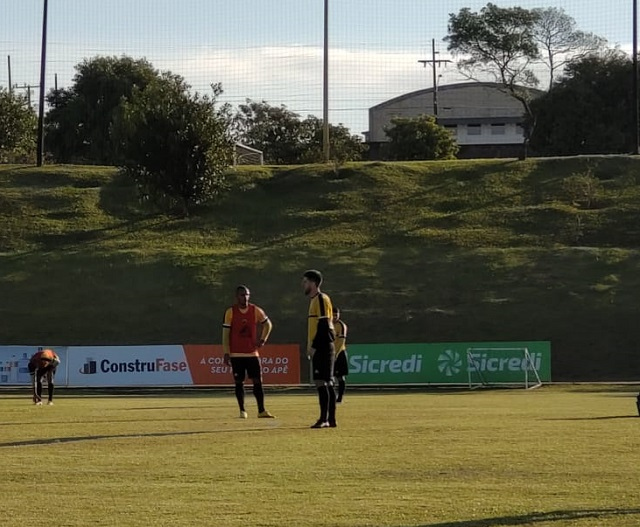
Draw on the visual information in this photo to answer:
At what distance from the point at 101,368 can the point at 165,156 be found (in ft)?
71.0

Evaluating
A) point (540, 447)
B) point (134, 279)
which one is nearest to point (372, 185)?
point (134, 279)

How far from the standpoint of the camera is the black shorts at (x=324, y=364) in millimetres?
14711

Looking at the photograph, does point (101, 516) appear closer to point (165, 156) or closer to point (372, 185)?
point (165, 156)

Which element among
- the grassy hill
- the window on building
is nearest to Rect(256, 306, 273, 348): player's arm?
→ the grassy hill

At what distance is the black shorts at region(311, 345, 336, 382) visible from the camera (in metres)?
14.7

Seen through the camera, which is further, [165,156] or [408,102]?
[408,102]

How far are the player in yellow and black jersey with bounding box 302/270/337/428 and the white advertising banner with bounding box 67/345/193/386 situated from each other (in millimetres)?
20385

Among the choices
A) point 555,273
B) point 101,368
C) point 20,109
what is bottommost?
point 101,368

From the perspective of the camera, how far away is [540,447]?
39.5 ft

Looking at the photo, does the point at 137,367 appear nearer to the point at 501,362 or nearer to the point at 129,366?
the point at 129,366

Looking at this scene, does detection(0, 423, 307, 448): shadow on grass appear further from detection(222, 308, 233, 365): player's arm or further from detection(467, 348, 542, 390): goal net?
detection(467, 348, 542, 390): goal net

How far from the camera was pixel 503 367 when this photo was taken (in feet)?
115

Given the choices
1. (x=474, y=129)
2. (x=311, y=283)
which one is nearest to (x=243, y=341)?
(x=311, y=283)

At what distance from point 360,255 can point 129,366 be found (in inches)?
728
